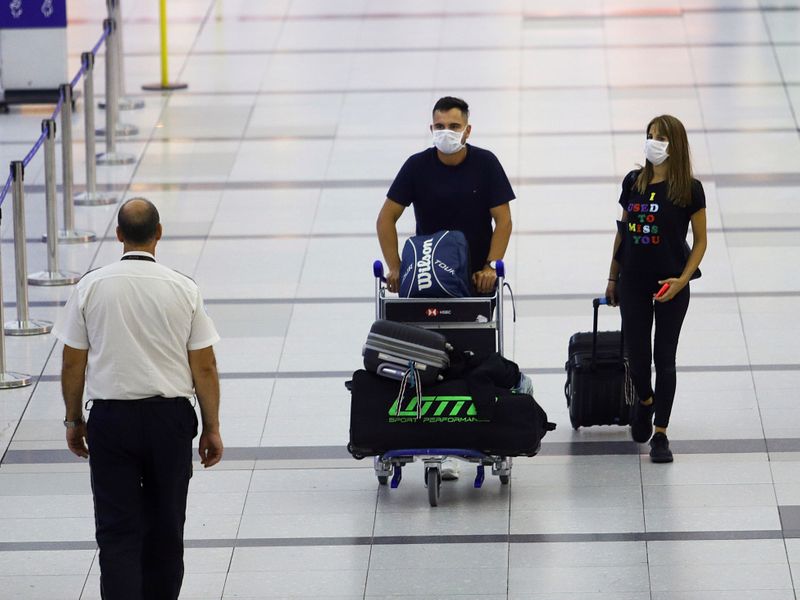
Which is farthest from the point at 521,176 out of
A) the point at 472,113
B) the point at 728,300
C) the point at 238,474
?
the point at 238,474

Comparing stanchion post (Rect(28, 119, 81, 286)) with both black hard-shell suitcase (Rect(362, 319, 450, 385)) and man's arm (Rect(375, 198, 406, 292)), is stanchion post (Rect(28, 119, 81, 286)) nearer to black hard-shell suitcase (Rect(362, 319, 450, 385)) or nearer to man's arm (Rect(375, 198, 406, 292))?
man's arm (Rect(375, 198, 406, 292))

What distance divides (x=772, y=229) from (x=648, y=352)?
4.02 metres

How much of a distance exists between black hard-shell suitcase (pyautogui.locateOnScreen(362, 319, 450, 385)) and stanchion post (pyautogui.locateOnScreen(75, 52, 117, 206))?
19.0 feet

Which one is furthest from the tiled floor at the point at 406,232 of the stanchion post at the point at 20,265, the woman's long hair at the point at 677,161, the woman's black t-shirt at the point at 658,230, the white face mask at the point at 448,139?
the white face mask at the point at 448,139

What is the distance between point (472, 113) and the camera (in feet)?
43.8

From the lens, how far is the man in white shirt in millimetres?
4914

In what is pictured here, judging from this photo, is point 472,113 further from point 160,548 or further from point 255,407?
point 160,548

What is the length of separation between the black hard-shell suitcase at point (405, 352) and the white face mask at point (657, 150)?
1.25m

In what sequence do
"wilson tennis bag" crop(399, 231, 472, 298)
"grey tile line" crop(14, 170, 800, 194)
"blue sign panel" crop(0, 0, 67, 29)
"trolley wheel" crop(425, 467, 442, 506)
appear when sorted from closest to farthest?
1. "trolley wheel" crop(425, 467, 442, 506)
2. "wilson tennis bag" crop(399, 231, 472, 298)
3. "grey tile line" crop(14, 170, 800, 194)
4. "blue sign panel" crop(0, 0, 67, 29)

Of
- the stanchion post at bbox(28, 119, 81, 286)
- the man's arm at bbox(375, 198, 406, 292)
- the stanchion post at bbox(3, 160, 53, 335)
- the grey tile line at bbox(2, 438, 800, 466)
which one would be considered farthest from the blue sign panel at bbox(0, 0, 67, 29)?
the man's arm at bbox(375, 198, 406, 292)

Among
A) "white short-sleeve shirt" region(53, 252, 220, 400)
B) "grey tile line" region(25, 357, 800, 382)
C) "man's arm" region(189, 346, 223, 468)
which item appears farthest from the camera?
"grey tile line" region(25, 357, 800, 382)

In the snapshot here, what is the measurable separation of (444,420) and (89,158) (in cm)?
610

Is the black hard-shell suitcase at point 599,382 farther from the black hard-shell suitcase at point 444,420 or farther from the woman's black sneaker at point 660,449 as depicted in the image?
the black hard-shell suitcase at point 444,420

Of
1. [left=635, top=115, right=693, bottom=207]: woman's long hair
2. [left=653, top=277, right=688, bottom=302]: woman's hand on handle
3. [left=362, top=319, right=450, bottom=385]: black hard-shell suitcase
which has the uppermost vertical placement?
[left=635, top=115, right=693, bottom=207]: woman's long hair
